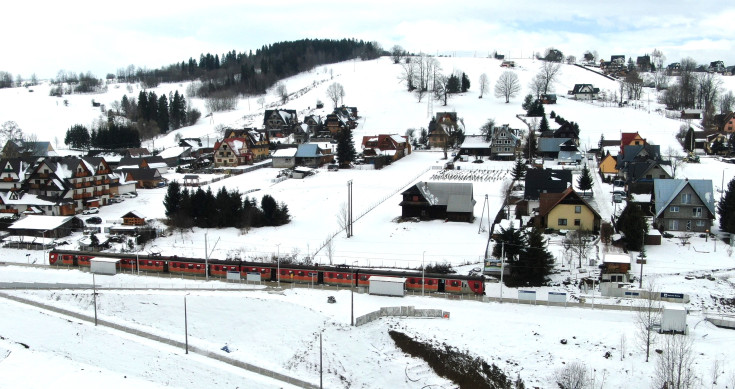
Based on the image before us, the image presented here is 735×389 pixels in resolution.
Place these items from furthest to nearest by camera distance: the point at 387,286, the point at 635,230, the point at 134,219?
the point at 134,219 → the point at 635,230 → the point at 387,286

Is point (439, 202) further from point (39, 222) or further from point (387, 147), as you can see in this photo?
point (387, 147)

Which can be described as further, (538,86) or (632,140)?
(538,86)

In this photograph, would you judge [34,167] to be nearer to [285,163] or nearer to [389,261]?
[285,163]

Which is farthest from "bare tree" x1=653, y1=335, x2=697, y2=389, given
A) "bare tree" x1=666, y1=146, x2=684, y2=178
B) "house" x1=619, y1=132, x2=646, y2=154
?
"house" x1=619, y1=132, x2=646, y2=154

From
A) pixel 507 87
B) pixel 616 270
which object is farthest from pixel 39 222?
pixel 507 87

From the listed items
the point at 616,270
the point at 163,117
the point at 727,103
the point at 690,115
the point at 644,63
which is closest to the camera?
the point at 616,270

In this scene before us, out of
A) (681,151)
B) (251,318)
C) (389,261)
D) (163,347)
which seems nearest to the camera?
(163,347)

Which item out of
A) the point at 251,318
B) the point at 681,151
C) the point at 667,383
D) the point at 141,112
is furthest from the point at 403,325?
the point at 141,112
